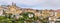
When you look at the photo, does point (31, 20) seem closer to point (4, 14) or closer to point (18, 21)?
point (18, 21)

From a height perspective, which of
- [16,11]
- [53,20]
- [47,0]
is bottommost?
[53,20]

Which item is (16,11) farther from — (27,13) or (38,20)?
(38,20)

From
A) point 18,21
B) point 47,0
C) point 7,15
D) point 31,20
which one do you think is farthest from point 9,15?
point 47,0

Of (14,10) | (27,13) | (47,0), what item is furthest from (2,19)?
(47,0)

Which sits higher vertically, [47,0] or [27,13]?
[47,0]

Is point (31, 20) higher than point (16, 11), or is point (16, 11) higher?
point (16, 11)
